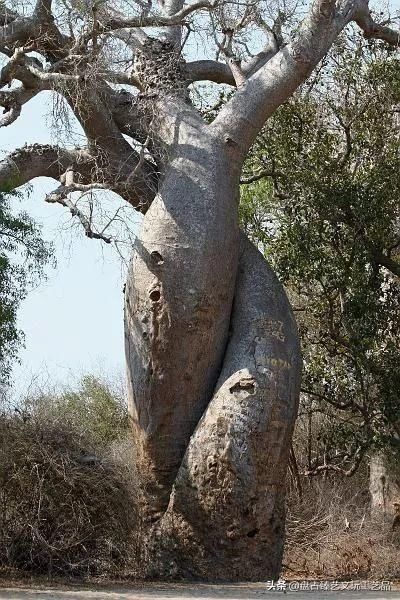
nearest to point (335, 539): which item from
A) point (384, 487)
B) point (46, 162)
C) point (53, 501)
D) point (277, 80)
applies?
point (384, 487)

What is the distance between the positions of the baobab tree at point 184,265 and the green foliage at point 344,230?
1414mm

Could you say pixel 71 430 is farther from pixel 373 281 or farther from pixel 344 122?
pixel 344 122

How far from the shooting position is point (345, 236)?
11.3m

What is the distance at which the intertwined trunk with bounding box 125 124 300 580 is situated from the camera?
8102 mm

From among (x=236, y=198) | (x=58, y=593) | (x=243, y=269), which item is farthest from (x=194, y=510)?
(x=236, y=198)

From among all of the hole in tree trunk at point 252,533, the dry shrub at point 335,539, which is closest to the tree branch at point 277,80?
the hole in tree trunk at point 252,533

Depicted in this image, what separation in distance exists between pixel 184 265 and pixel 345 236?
3.05 m

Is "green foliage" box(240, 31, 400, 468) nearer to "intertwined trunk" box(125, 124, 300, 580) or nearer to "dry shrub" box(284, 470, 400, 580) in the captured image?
"dry shrub" box(284, 470, 400, 580)

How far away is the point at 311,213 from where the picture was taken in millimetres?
11352

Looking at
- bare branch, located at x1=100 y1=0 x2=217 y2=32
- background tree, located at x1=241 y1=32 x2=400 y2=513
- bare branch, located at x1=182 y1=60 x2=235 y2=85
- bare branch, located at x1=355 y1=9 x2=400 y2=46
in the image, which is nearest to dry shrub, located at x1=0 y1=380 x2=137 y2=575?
bare branch, located at x1=100 y1=0 x2=217 y2=32

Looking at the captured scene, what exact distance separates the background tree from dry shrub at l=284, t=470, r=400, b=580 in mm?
392

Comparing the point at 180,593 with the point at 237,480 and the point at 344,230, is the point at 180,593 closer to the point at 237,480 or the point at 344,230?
the point at 237,480

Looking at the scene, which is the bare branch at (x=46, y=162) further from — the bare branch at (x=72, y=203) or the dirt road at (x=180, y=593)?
the dirt road at (x=180, y=593)

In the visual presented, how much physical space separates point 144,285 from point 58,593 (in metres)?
2.89
